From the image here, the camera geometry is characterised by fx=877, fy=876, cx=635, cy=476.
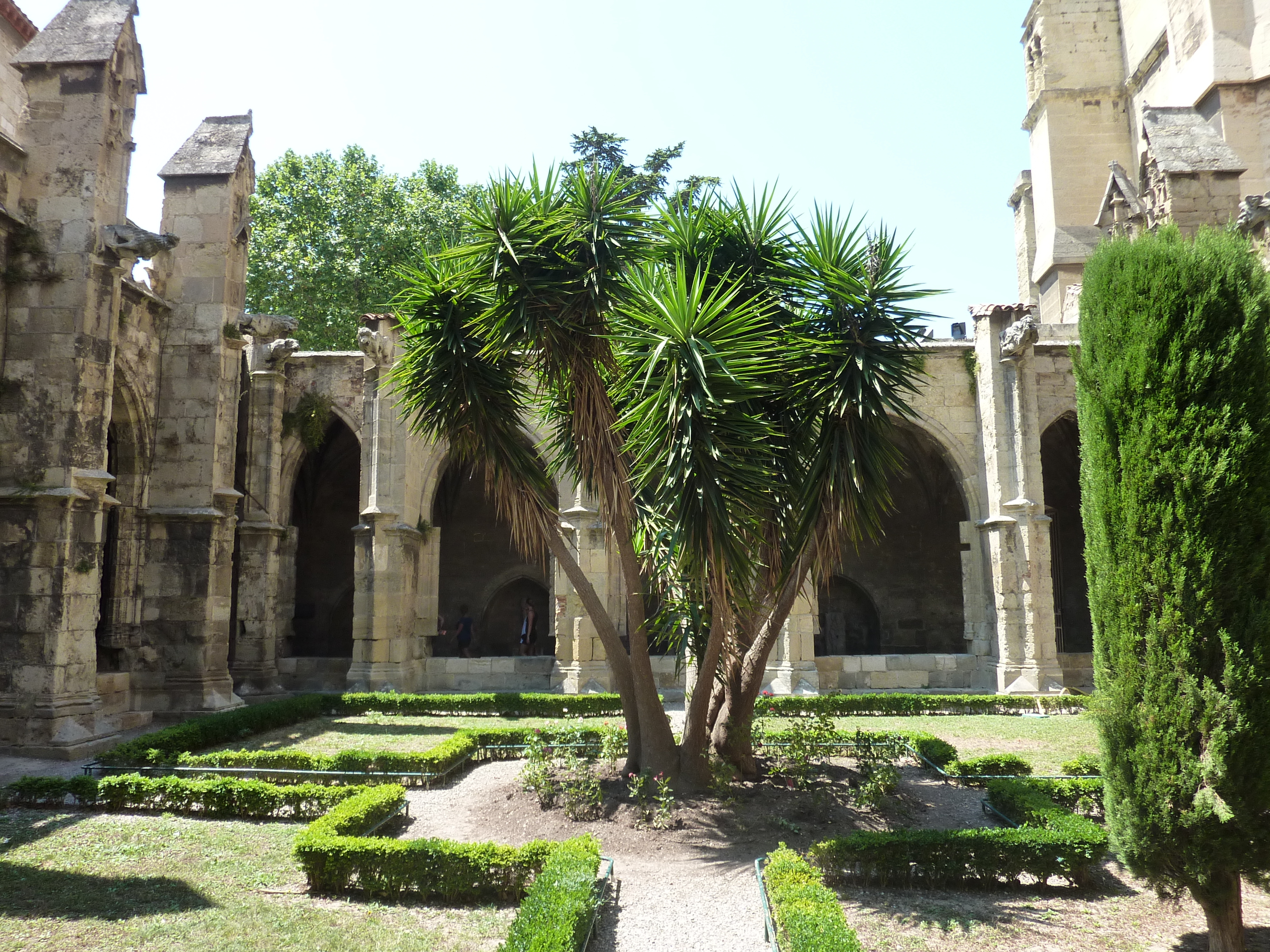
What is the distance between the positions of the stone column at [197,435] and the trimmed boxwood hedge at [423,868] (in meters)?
7.19

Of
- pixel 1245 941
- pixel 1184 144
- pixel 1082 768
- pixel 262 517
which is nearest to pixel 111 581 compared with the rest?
pixel 262 517

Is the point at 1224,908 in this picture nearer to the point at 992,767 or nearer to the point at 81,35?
the point at 992,767

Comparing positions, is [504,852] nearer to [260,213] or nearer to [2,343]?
[2,343]

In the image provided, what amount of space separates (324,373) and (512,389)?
9.98 metres

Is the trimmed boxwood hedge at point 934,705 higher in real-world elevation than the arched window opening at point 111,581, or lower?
lower

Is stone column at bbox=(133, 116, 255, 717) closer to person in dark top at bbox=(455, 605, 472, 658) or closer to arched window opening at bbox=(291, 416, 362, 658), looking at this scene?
person in dark top at bbox=(455, 605, 472, 658)

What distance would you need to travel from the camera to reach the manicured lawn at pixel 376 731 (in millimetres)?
9547

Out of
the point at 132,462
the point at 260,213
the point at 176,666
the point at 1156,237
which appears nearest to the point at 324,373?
the point at 132,462

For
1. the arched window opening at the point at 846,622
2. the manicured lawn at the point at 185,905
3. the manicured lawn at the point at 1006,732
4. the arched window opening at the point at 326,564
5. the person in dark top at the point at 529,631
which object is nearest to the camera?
the manicured lawn at the point at 185,905

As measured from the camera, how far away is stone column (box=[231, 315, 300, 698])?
14.0 m

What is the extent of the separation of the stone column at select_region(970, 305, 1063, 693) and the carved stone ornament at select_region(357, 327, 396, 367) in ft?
32.5

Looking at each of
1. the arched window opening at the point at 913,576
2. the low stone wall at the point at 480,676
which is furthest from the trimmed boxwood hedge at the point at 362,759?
the arched window opening at the point at 913,576

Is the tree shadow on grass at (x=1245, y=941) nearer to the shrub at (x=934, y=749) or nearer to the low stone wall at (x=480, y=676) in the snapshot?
the shrub at (x=934, y=749)

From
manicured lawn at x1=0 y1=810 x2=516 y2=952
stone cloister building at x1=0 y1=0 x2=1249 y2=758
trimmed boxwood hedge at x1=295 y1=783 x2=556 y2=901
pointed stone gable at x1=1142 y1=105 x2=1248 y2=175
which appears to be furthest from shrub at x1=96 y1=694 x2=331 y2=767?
pointed stone gable at x1=1142 y1=105 x2=1248 y2=175
